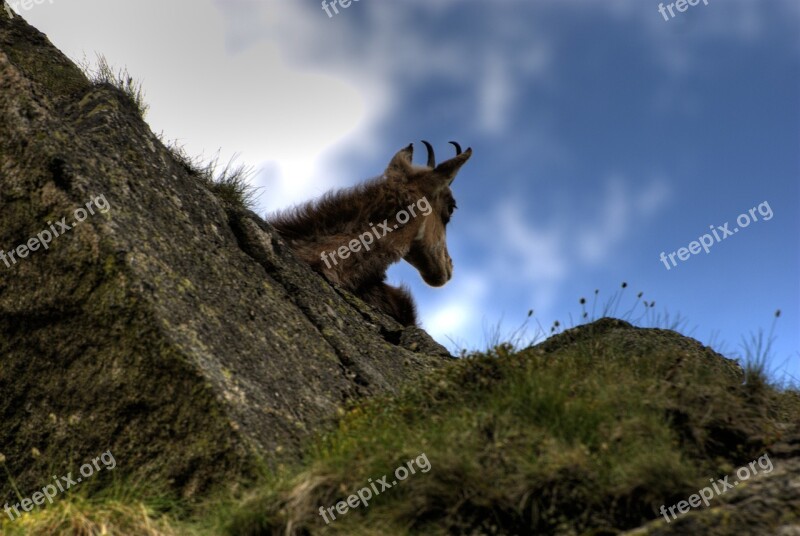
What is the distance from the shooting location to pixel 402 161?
10078mm

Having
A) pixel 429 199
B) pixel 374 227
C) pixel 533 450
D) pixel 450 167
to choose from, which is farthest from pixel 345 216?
pixel 533 450

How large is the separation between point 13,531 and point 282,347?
2118 millimetres

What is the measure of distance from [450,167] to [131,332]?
199 inches

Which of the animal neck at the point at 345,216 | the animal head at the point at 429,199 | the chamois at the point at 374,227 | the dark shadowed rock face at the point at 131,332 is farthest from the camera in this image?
the animal head at the point at 429,199

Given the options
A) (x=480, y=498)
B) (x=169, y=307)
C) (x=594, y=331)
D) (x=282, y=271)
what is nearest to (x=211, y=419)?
(x=169, y=307)

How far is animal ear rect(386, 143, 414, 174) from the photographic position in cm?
995

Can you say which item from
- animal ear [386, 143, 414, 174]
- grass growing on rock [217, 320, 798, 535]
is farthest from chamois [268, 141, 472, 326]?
grass growing on rock [217, 320, 798, 535]

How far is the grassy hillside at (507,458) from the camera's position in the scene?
4.63 meters

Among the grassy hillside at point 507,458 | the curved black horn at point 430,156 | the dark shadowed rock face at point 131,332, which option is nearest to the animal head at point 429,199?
the curved black horn at point 430,156

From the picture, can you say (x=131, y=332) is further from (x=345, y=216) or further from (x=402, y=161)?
(x=402, y=161)

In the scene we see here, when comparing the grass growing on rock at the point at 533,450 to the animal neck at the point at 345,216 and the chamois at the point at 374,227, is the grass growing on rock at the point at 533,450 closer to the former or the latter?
the chamois at the point at 374,227

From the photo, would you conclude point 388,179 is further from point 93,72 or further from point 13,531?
point 13,531

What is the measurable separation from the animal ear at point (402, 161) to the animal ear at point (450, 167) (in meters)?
0.33

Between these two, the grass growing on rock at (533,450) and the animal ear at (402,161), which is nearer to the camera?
the grass growing on rock at (533,450)
